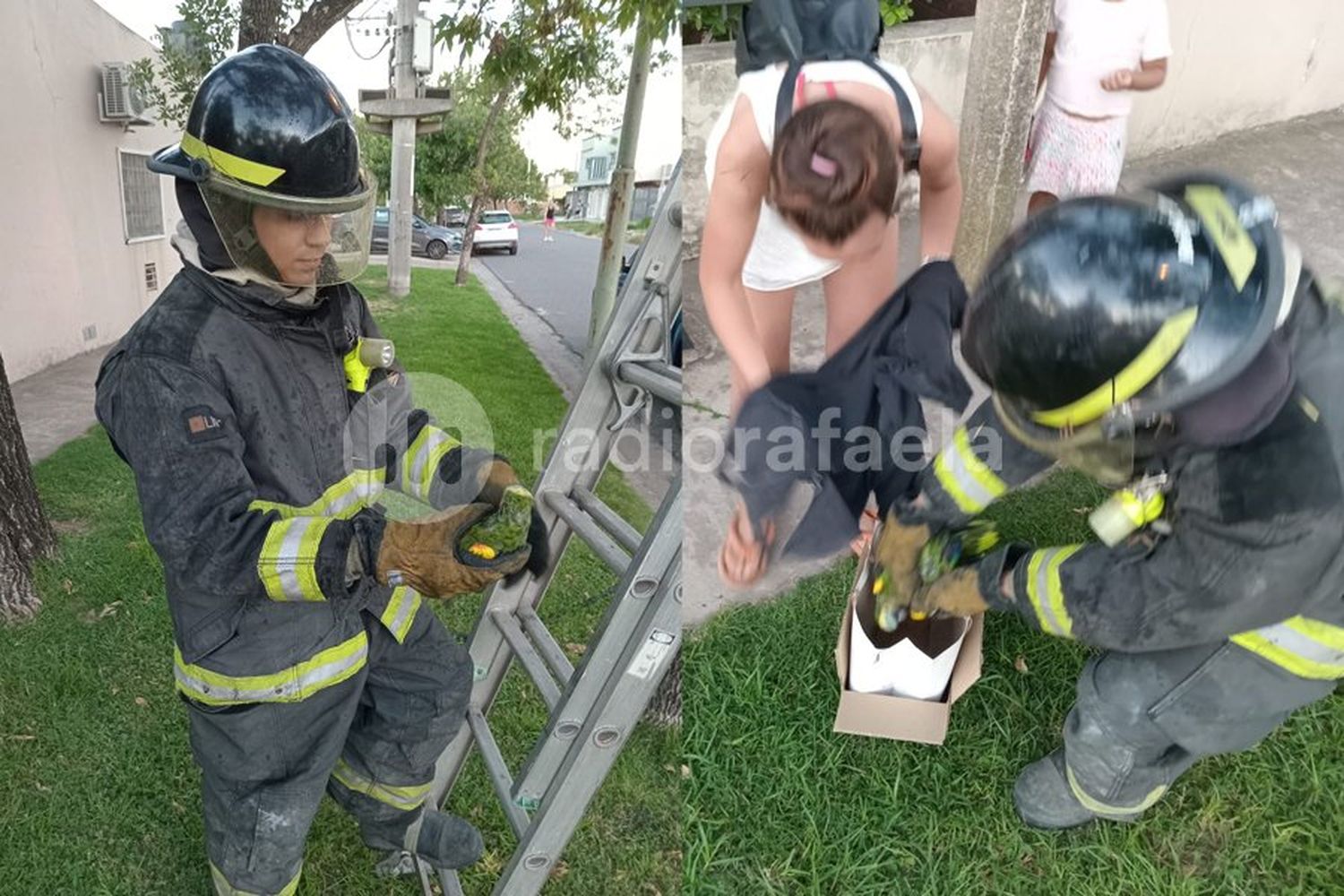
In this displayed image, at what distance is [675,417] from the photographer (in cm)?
153

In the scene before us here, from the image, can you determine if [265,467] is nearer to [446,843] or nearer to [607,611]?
[607,611]

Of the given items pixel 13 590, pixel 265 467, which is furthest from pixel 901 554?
pixel 13 590

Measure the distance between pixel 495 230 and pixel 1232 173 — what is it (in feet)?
10.8

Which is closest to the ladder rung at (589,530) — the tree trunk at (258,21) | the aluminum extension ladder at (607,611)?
the aluminum extension ladder at (607,611)

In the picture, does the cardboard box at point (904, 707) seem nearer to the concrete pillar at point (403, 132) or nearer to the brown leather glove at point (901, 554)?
the brown leather glove at point (901, 554)

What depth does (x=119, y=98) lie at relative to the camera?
6379 millimetres

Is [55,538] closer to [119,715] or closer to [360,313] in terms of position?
[119,715]

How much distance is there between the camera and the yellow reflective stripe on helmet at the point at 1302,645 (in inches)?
51.6

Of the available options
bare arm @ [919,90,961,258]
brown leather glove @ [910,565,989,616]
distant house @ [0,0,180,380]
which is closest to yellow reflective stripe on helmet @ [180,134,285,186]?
bare arm @ [919,90,961,258]

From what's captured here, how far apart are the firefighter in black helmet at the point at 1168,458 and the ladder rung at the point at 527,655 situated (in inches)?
26.9

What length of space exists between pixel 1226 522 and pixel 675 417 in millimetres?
800

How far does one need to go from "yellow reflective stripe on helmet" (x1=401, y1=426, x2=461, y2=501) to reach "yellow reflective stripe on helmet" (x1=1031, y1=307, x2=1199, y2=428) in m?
1.10

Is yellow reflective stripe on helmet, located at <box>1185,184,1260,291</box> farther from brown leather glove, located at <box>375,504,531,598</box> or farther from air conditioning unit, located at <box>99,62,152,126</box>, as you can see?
air conditioning unit, located at <box>99,62,152,126</box>

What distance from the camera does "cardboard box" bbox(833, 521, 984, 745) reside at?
1.54 m
